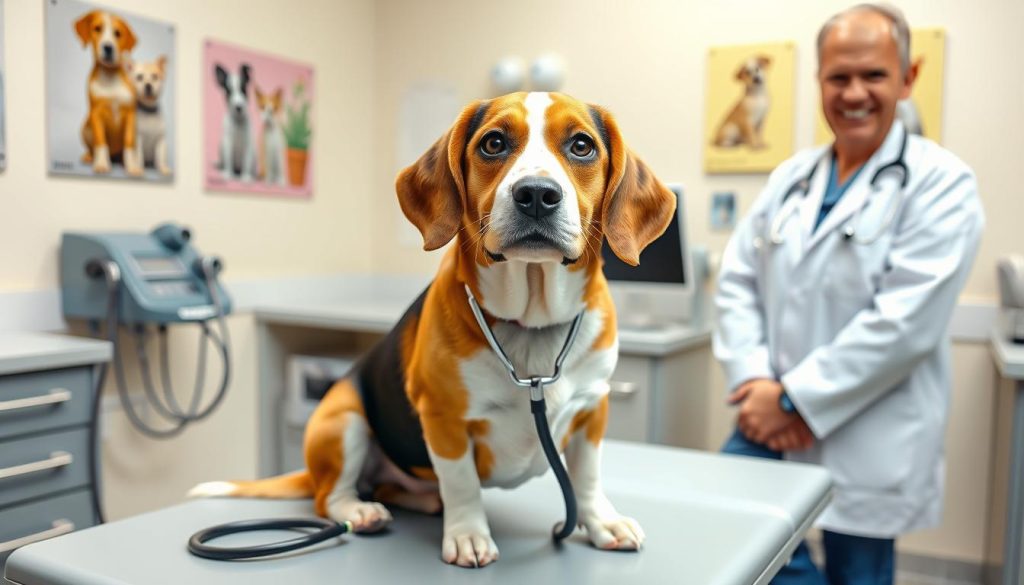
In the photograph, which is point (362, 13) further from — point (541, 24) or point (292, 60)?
point (541, 24)

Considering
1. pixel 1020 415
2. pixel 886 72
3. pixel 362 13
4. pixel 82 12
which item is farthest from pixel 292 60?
pixel 1020 415

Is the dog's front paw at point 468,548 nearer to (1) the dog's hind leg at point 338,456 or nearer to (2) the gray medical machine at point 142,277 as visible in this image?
(1) the dog's hind leg at point 338,456

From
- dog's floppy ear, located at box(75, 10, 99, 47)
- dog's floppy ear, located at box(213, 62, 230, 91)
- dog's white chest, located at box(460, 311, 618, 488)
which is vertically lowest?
dog's white chest, located at box(460, 311, 618, 488)

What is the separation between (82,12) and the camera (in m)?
2.48

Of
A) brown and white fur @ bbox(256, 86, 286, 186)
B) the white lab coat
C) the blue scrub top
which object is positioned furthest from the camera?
brown and white fur @ bbox(256, 86, 286, 186)

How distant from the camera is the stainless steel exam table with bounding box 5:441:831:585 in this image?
2.72ft

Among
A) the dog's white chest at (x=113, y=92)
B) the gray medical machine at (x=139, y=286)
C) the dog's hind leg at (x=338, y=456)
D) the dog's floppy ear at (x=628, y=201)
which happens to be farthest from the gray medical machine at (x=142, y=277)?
the dog's floppy ear at (x=628, y=201)

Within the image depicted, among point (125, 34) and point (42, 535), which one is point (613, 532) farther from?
point (125, 34)

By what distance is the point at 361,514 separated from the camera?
37.6 inches

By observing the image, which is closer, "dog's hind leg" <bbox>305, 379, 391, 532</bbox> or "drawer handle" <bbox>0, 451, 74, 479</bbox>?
"dog's hind leg" <bbox>305, 379, 391, 532</bbox>

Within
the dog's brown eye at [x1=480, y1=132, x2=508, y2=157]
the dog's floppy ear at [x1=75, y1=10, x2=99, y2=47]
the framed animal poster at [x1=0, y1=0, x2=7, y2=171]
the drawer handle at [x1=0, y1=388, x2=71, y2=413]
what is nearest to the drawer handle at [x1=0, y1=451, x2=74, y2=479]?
the drawer handle at [x1=0, y1=388, x2=71, y2=413]

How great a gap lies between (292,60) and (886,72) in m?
2.21

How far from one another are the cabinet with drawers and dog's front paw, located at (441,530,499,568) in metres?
1.32

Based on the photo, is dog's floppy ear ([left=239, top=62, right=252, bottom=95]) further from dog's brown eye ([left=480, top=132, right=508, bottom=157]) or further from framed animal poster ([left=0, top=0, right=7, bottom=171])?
dog's brown eye ([left=480, top=132, right=508, bottom=157])
